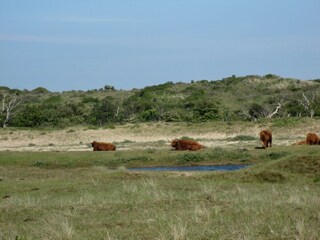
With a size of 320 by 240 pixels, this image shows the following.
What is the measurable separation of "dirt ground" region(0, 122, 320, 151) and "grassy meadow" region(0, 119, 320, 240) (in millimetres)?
5960

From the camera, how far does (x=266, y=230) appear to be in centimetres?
990

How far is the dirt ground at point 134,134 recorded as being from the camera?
1813 inches

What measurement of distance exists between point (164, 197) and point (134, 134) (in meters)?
34.7

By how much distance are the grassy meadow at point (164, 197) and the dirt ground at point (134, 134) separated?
5960mm

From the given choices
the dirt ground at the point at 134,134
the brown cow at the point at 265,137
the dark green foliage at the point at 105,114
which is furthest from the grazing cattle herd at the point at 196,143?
the dark green foliage at the point at 105,114

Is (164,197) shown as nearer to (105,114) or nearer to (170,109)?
(105,114)

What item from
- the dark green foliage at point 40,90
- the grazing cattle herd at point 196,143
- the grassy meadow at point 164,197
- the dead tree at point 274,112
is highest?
the dark green foliage at point 40,90

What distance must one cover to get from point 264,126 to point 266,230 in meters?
38.6

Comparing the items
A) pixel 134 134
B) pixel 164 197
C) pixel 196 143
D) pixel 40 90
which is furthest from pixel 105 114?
pixel 164 197

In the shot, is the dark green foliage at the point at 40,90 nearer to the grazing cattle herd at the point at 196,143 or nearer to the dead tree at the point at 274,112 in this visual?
the dead tree at the point at 274,112

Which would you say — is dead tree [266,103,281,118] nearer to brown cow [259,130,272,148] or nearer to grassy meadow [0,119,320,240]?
grassy meadow [0,119,320,240]

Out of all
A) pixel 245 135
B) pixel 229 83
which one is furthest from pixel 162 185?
pixel 229 83

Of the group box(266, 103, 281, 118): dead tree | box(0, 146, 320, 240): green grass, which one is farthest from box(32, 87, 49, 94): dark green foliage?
box(0, 146, 320, 240): green grass

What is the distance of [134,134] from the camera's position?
49.0 m
